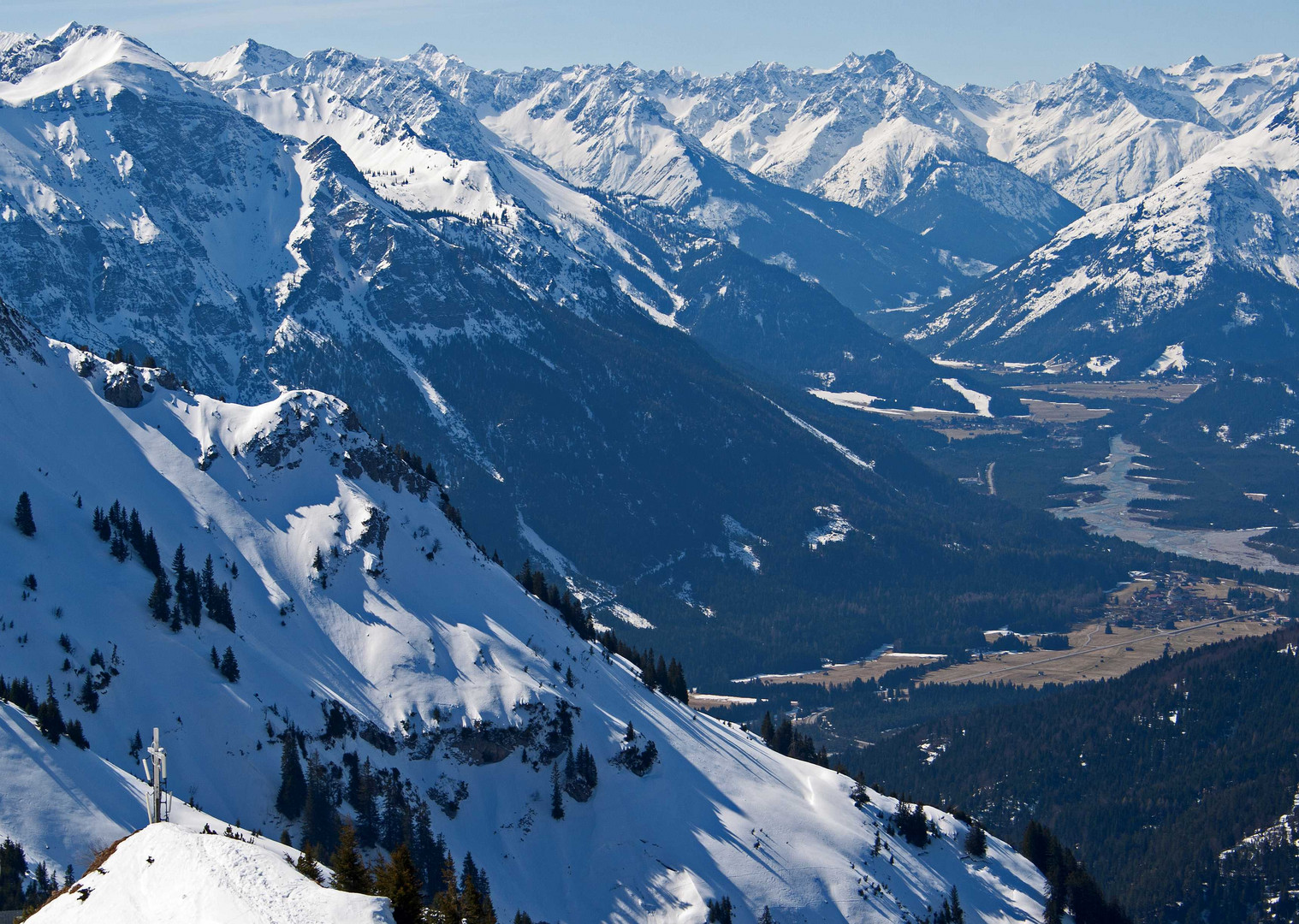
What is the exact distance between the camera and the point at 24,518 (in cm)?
16550

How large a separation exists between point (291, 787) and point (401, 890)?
81632mm

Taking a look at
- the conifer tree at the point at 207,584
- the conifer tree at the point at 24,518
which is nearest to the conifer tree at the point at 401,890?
the conifer tree at the point at 207,584

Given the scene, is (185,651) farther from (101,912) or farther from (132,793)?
(101,912)

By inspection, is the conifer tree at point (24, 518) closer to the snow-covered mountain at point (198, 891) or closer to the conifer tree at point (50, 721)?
the conifer tree at point (50, 721)

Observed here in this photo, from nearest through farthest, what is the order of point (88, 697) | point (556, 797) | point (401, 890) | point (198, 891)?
1. point (198, 891)
2. point (401, 890)
3. point (88, 697)
4. point (556, 797)

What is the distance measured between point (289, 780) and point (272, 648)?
2738 cm

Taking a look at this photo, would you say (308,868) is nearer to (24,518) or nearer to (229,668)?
(229,668)

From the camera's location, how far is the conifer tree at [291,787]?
154000 millimetres

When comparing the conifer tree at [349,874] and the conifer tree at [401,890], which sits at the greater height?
the conifer tree at [349,874]

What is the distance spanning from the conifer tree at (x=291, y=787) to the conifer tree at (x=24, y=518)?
145 feet

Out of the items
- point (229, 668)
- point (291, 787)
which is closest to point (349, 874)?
point (291, 787)

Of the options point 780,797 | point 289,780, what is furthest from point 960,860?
point 289,780

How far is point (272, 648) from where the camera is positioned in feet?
582

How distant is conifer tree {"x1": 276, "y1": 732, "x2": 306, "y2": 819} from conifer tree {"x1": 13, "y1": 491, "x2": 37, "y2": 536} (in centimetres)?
4416
